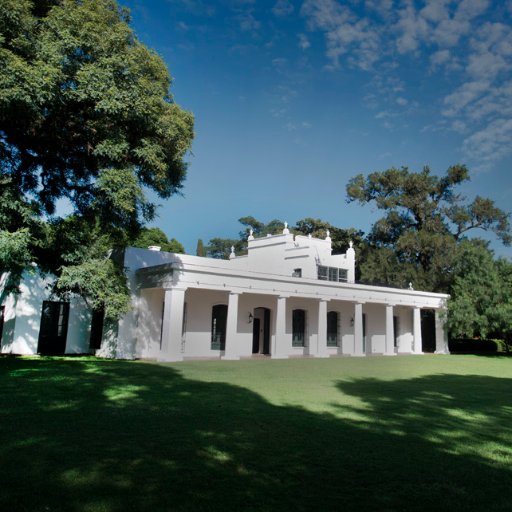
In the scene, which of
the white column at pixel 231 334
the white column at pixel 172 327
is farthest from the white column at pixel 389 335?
the white column at pixel 172 327

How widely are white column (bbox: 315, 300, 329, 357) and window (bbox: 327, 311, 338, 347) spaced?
9.89 feet

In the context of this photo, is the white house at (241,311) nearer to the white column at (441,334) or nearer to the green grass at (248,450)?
the white column at (441,334)

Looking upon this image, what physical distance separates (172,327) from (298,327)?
9257 mm

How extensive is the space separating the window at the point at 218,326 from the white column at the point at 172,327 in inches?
153

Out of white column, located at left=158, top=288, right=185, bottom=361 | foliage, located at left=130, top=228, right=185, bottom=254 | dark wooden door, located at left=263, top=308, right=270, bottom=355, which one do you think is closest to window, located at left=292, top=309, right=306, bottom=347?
dark wooden door, located at left=263, top=308, right=270, bottom=355

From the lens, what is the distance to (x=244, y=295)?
74.8 ft

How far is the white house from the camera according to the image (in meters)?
18.9

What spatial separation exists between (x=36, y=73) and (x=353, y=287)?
18933 mm

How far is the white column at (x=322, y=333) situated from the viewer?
76.7ft

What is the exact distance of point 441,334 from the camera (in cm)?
2955

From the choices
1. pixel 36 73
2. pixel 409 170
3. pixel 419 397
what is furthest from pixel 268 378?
pixel 409 170

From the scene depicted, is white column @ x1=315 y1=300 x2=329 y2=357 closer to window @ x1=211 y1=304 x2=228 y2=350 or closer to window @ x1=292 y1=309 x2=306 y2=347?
window @ x1=292 y1=309 x2=306 y2=347

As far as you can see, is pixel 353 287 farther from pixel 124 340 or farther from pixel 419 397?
pixel 419 397

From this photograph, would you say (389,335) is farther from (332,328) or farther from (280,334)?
(280,334)
